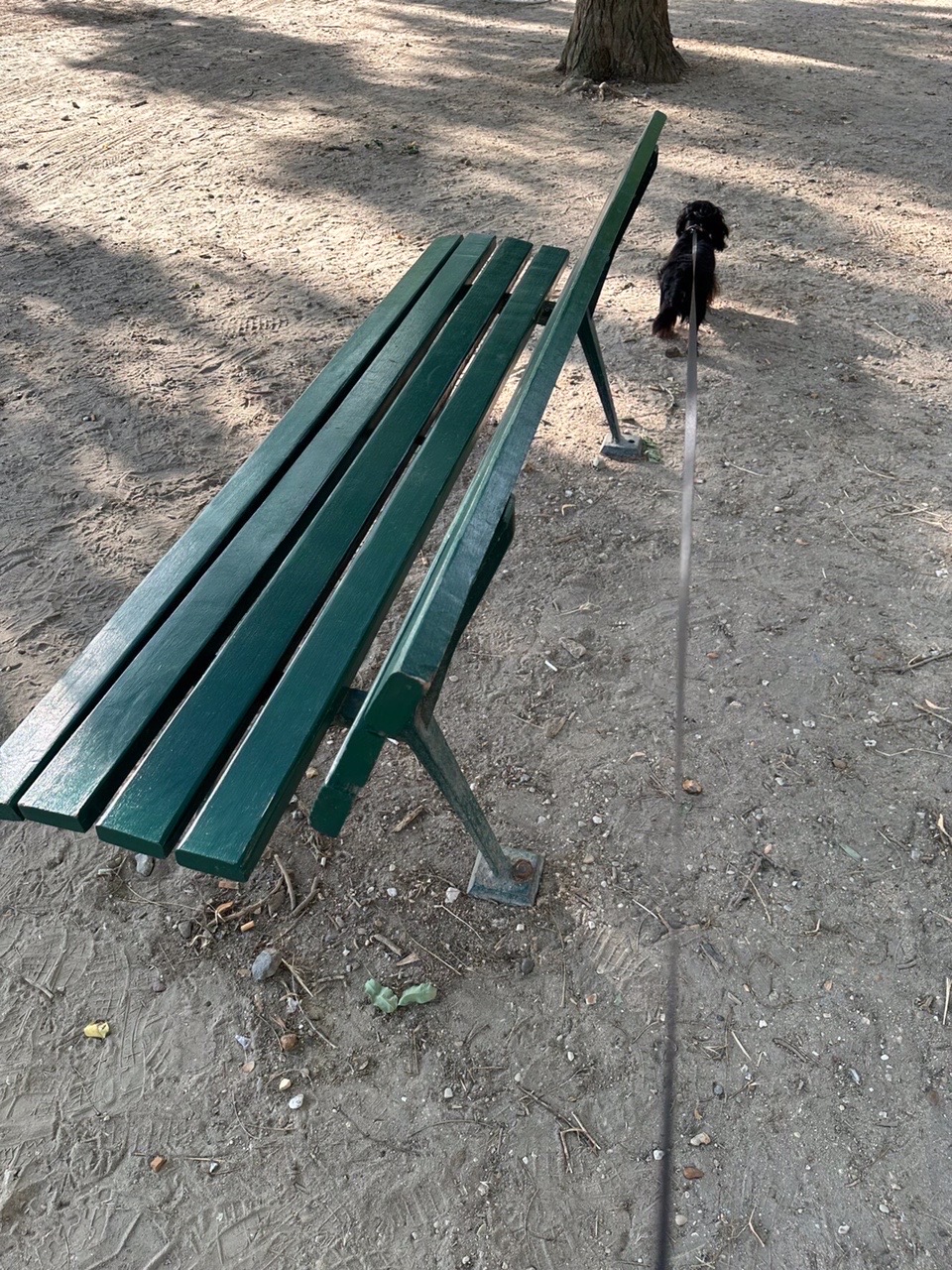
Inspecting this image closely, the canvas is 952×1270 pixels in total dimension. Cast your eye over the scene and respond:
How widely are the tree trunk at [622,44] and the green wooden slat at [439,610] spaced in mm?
6333

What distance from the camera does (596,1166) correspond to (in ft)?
6.34

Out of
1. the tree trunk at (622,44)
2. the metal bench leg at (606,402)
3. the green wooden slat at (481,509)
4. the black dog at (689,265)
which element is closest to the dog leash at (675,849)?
the green wooden slat at (481,509)

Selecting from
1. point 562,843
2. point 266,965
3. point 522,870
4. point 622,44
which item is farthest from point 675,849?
point 622,44

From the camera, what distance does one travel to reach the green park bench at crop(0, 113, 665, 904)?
1684mm

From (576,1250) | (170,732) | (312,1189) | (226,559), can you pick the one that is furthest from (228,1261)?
(226,559)

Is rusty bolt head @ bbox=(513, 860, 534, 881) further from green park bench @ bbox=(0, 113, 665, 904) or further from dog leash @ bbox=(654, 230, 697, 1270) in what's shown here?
dog leash @ bbox=(654, 230, 697, 1270)

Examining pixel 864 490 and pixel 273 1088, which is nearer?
pixel 273 1088

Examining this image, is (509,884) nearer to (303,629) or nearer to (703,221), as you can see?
(303,629)

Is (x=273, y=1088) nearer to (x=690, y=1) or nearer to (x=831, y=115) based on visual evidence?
(x=831, y=115)

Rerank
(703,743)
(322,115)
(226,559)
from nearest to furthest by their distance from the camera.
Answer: (226,559), (703,743), (322,115)

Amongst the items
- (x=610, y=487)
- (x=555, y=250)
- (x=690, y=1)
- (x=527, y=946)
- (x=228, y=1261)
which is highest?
(x=690, y=1)

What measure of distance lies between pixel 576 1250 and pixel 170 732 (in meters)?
1.28

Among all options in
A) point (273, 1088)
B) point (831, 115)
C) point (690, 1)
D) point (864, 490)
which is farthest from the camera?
point (690, 1)

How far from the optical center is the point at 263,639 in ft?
6.73
